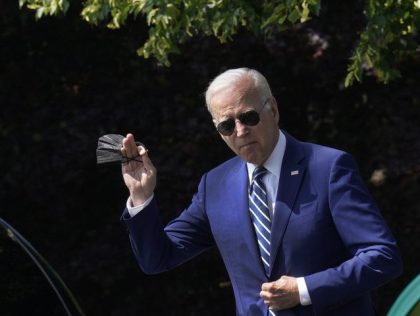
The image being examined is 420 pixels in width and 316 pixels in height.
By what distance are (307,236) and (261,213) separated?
214 millimetres

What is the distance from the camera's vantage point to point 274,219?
3.29m

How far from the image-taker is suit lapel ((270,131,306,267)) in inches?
129

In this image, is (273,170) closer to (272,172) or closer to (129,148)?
(272,172)

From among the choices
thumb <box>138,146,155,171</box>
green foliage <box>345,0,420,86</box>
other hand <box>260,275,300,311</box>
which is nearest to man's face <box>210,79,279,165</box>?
thumb <box>138,146,155,171</box>

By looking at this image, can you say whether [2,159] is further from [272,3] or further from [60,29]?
[272,3]

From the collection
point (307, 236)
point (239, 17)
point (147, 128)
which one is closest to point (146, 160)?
point (307, 236)

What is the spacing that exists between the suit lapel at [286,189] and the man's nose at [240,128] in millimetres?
188

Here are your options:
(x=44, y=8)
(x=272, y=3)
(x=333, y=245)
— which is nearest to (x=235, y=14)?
(x=272, y=3)

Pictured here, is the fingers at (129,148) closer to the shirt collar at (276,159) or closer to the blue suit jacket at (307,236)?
the blue suit jacket at (307,236)

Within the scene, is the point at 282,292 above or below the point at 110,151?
below

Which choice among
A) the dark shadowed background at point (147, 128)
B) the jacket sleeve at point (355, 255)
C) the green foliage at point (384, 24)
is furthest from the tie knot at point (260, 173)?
the dark shadowed background at point (147, 128)

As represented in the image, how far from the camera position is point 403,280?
22.4ft

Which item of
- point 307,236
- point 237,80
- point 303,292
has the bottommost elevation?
point 303,292

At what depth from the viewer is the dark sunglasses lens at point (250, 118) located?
3312mm
